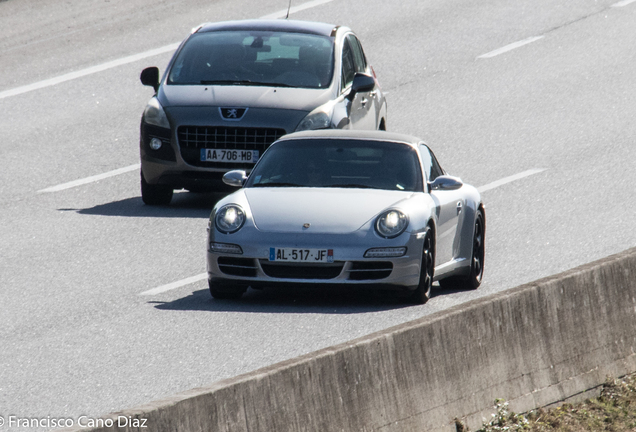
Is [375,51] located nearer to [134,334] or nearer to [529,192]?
[529,192]

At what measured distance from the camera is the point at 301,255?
398 inches

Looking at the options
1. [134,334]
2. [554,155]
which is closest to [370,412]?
[134,334]

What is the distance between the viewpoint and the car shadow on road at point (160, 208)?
14820mm

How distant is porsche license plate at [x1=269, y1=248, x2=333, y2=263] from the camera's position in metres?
10.1

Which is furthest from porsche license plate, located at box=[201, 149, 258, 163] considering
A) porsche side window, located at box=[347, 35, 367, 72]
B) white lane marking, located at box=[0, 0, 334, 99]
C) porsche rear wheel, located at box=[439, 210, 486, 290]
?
white lane marking, located at box=[0, 0, 334, 99]

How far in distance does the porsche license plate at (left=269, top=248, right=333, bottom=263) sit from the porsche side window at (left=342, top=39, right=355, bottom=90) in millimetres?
5327

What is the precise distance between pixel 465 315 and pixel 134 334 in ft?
8.91

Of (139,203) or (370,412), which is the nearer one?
(370,412)

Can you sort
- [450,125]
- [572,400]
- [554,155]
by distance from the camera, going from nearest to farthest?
[572,400]
[554,155]
[450,125]

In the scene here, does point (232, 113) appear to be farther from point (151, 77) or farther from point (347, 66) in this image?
point (347, 66)

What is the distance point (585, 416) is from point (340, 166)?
3.31 m

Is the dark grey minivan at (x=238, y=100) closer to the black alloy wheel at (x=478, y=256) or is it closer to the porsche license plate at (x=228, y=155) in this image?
the porsche license plate at (x=228, y=155)

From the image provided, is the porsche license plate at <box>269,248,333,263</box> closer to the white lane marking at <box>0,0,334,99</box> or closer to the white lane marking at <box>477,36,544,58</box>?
the white lane marking at <box>0,0,334,99</box>

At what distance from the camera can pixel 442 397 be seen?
746 cm
